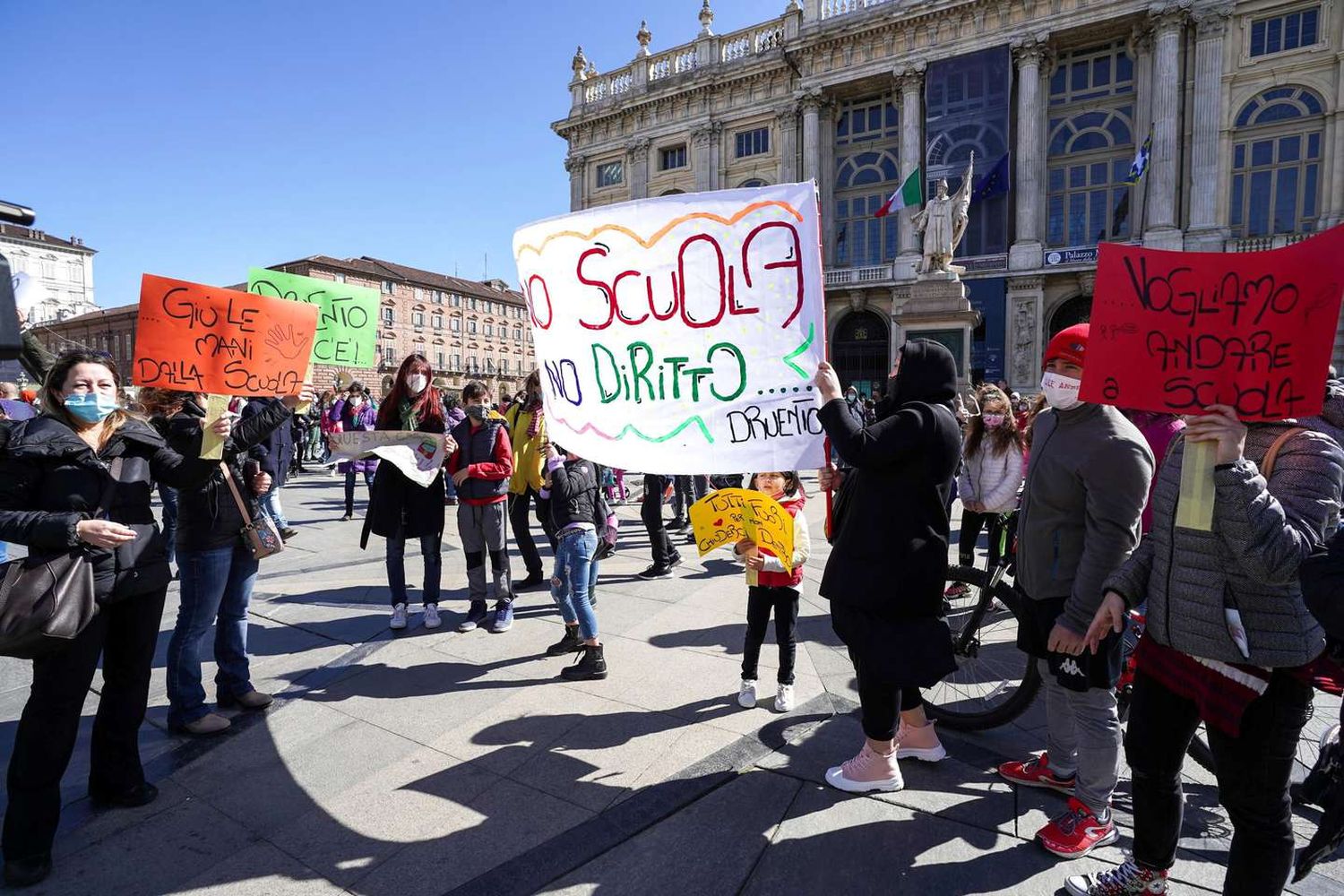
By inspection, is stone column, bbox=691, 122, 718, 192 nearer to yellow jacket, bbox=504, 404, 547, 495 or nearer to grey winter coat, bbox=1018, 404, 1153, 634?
yellow jacket, bbox=504, 404, 547, 495

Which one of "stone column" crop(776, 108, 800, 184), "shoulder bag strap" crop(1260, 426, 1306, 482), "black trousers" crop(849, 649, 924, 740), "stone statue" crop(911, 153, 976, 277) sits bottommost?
"black trousers" crop(849, 649, 924, 740)

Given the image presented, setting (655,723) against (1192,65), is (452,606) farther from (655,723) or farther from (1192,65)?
(1192,65)

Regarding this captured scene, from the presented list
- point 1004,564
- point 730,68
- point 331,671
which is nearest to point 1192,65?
point 730,68

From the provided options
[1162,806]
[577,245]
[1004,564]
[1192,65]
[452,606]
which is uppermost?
[1192,65]

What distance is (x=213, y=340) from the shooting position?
3.51m

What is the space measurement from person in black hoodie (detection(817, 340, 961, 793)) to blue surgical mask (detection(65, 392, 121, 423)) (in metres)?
2.79

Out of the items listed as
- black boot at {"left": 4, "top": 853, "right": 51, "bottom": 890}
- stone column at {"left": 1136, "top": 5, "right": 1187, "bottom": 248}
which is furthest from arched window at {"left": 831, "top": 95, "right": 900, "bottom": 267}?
black boot at {"left": 4, "top": 853, "right": 51, "bottom": 890}

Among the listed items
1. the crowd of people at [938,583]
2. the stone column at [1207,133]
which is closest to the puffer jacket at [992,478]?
the crowd of people at [938,583]

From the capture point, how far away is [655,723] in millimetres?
3619

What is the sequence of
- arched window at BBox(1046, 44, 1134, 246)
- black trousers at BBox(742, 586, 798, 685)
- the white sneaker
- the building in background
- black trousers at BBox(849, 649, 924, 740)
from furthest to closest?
the building in background
arched window at BBox(1046, 44, 1134, 246)
the white sneaker
black trousers at BBox(742, 586, 798, 685)
black trousers at BBox(849, 649, 924, 740)

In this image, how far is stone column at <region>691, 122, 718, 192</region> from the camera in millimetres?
34219

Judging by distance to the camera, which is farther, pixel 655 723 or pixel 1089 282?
pixel 1089 282

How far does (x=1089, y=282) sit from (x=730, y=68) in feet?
62.2

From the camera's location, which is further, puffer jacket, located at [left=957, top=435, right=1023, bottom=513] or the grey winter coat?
puffer jacket, located at [left=957, top=435, right=1023, bottom=513]
